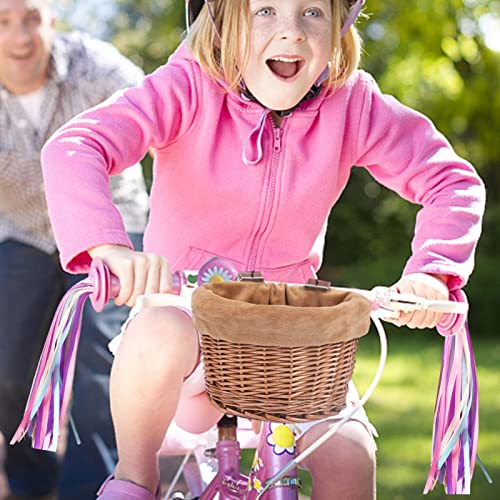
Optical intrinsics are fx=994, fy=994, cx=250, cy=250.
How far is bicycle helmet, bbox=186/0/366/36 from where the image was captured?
242cm

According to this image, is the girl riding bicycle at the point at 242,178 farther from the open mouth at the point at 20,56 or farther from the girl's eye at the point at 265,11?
the open mouth at the point at 20,56

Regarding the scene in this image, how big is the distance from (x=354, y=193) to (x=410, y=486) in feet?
28.0

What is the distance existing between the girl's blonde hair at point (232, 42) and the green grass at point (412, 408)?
2714mm

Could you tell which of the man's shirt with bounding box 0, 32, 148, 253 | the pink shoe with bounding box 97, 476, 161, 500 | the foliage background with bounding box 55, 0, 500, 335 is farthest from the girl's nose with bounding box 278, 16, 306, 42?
the foliage background with bounding box 55, 0, 500, 335

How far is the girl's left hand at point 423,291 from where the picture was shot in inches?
78.6

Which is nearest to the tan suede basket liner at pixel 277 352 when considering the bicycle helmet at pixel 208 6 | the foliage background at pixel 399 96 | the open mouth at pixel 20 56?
the bicycle helmet at pixel 208 6

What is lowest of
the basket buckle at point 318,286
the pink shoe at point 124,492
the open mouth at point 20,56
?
the pink shoe at point 124,492

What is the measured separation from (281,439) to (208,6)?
1029mm

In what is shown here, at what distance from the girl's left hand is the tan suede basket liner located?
179 mm

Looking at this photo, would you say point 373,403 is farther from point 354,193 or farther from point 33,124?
point 354,193

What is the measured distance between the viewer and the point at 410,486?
16.1 feet

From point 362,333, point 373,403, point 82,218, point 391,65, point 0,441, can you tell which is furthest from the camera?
point 391,65

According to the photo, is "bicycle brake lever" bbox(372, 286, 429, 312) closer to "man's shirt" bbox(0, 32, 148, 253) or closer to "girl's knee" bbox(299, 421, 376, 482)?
"girl's knee" bbox(299, 421, 376, 482)

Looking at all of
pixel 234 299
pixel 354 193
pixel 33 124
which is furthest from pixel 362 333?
pixel 354 193
